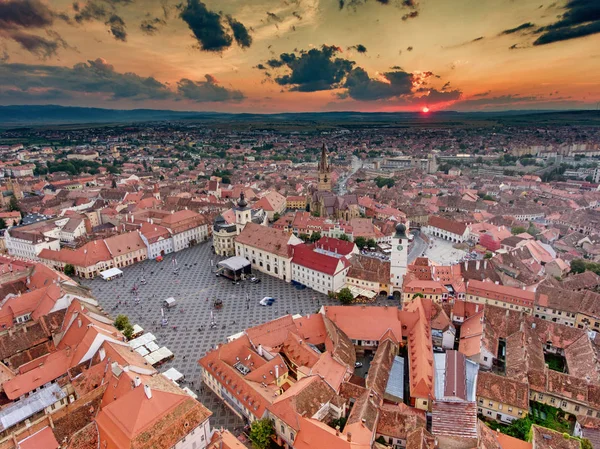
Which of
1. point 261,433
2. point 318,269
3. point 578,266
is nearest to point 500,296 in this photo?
point 578,266

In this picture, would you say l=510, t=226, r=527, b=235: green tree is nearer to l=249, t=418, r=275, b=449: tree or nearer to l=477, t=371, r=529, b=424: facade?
l=477, t=371, r=529, b=424: facade

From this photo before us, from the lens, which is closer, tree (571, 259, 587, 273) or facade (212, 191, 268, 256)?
tree (571, 259, 587, 273)

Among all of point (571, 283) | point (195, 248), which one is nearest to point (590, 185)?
point (571, 283)

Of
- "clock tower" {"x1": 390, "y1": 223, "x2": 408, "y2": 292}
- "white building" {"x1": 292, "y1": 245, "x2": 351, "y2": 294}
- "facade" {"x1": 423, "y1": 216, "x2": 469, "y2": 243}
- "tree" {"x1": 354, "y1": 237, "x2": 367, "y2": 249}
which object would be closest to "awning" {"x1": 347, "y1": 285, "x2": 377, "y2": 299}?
"white building" {"x1": 292, "y1": 245, "x2": 351, "y2": 294}

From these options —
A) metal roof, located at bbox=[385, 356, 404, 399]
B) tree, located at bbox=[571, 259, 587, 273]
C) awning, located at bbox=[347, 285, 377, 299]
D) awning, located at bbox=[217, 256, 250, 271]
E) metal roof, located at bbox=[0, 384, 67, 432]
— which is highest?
metal roof, located at bbox=[0, 384, 67, 432]

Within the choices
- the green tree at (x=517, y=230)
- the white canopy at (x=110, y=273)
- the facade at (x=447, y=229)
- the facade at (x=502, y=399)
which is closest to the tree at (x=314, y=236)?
the facade at (x=447, y=229)

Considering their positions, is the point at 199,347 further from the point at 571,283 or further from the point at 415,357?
the point at 571,283
